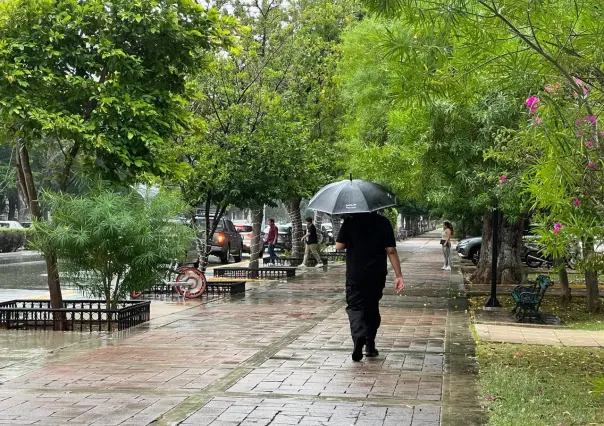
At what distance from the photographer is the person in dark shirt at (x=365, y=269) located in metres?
9.11

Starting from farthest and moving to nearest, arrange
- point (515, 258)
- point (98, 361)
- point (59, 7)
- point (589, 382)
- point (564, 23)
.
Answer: point (515, 258) < point (59, 7) < point (98, 361) < point (589, 382) < point (564, 23)

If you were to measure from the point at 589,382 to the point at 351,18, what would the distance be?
22698mm

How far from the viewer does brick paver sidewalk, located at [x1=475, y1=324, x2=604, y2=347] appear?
11320 millimetres

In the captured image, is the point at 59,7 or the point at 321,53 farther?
the point at 321,53

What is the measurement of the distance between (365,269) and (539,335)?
414cm

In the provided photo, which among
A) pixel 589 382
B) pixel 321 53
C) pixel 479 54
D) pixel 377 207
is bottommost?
pixel 589 382

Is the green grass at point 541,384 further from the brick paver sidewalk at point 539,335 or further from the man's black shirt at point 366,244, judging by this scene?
the man's black shirt at point 366,244

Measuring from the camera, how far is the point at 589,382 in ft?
26.7

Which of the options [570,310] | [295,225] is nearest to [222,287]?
[570,310]

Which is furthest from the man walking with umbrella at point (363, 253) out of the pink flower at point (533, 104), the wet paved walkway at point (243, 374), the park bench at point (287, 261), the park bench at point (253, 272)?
the park bench at point (287, 261)

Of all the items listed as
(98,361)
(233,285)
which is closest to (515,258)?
(233,285)

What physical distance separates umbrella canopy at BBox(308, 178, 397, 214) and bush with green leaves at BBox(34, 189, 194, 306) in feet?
10.7

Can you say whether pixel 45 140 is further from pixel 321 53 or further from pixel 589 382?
pixel 321 53

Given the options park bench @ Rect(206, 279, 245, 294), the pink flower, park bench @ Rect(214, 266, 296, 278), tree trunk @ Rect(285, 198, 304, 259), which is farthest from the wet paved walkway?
tree trunk @ Rect(285, 198, 304, 259)
